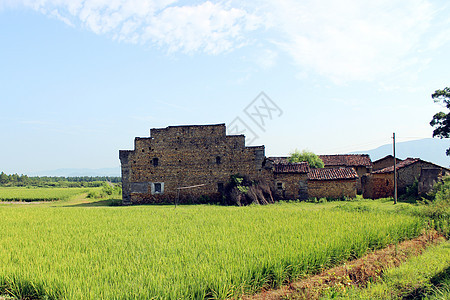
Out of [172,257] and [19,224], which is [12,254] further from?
[19,224]

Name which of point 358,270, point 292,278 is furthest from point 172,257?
point 358,270

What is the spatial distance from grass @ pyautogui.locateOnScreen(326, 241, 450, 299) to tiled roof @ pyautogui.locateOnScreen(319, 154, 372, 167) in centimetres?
2519

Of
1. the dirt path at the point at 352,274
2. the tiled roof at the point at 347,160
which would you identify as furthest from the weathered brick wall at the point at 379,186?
the dirt path at the point at 352,274

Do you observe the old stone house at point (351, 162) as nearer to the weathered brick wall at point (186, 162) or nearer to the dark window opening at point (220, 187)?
the weathered brick wall at point (186, 162)

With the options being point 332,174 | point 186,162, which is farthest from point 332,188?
point 186,162

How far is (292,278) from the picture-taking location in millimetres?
6137

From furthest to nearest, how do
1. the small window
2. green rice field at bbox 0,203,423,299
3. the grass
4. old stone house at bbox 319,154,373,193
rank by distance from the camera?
old stone house at bbox 319,154,373,193 → the small window → the grass → green rice field at bbox 0,203,423,299

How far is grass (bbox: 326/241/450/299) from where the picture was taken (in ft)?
19.1

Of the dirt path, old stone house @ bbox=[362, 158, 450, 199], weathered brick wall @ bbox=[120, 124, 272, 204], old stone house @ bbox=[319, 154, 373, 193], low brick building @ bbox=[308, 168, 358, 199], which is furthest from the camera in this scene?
old stone house @ bbox=[319, 154, 373, 193]

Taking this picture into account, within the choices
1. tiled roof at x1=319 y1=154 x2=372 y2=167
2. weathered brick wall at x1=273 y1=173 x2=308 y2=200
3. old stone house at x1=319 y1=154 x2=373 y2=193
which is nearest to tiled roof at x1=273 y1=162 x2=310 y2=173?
weathered brick wall at x1=273 y1=173 x2=308 y2=200

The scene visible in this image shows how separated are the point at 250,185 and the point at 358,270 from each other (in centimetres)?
1361

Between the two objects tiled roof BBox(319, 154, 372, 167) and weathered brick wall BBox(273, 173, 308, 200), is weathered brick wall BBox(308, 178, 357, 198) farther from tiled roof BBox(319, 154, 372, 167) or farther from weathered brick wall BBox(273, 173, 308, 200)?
tiled roof BBox(319, 154, 372, 167)

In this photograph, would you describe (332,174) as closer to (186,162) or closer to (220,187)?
(220,187)

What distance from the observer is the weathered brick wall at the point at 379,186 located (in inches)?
893
